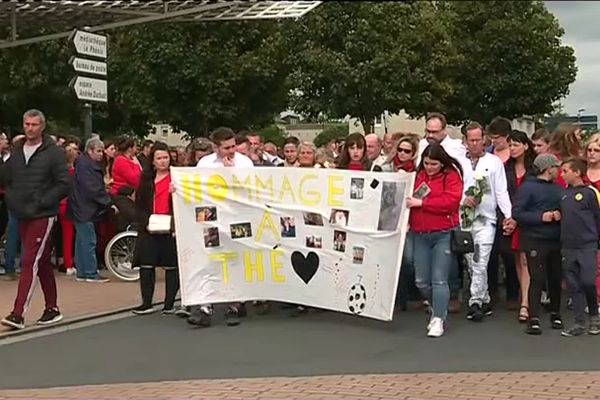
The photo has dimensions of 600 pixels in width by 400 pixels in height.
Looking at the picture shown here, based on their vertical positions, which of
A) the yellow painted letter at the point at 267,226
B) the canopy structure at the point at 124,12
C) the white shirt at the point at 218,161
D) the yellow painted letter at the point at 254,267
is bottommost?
the yellow painted letter at the point at 254,267

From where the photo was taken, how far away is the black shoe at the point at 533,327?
28.1ft

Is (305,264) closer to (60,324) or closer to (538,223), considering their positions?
(538,223)

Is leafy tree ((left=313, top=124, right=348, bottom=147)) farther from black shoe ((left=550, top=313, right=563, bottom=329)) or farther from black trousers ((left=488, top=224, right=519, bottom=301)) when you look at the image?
black shoe ((left=550, top=313, right=563, bottom=329))

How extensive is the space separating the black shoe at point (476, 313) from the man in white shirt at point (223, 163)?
87.1 inches

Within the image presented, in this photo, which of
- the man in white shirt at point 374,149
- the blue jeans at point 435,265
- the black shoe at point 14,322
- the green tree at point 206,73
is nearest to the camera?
the blue jeans at point 435,265

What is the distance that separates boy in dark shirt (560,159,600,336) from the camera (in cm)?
838

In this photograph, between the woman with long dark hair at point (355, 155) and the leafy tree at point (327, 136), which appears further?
the leafy tree at point (327, 136)

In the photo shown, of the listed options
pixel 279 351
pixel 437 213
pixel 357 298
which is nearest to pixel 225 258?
pixel 357 298

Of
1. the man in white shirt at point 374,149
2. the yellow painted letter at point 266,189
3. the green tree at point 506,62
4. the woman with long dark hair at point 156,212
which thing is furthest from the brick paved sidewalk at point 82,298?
the green tree at point 506,62

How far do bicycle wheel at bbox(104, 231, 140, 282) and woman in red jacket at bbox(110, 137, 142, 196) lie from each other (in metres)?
0.77

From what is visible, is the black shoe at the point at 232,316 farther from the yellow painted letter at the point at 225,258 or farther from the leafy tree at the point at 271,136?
the leafy tree at the point at 271,136

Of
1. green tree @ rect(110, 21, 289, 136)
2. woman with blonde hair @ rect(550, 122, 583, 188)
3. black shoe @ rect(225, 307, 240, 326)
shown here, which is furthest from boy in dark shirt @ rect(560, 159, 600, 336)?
green tree @ rect(110, 21, 289, 136)

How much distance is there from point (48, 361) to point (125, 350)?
2.21ft

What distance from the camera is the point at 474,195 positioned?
9.12 metres
